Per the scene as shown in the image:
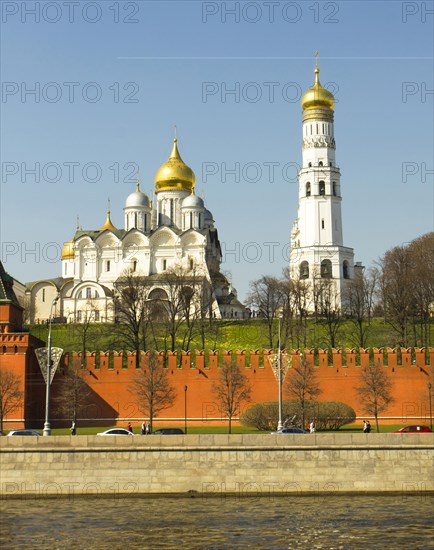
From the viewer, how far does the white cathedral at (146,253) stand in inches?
3216

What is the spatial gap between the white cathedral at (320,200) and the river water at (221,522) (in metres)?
55.3

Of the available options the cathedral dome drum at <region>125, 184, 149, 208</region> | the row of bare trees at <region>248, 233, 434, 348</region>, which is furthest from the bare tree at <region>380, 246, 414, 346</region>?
the cathedral dome drum at <region>125, 184, 149, 208</region>

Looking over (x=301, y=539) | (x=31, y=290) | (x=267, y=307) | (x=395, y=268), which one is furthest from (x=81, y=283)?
(x=301, y=539)

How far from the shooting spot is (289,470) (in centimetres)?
2948

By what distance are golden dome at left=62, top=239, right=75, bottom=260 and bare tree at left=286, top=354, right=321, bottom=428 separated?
49.9 metres

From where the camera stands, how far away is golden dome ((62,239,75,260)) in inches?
3584

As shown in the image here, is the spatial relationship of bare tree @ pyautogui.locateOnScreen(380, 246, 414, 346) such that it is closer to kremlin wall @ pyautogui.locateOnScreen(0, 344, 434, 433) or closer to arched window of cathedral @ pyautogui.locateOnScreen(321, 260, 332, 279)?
arched window of cathedral @ pyautogui.locateOnScreen(321, 260, 332, 279)

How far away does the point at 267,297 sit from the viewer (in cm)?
7150

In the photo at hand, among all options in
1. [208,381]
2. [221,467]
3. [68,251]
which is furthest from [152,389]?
[68,251]

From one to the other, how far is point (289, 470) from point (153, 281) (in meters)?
50.8

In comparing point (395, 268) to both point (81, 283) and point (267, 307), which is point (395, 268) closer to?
point (267, 307)

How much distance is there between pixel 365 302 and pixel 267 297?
7.49m

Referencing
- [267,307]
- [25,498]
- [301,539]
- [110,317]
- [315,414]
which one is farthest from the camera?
[110,317]

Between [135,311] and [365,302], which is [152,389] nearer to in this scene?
[135,311]
